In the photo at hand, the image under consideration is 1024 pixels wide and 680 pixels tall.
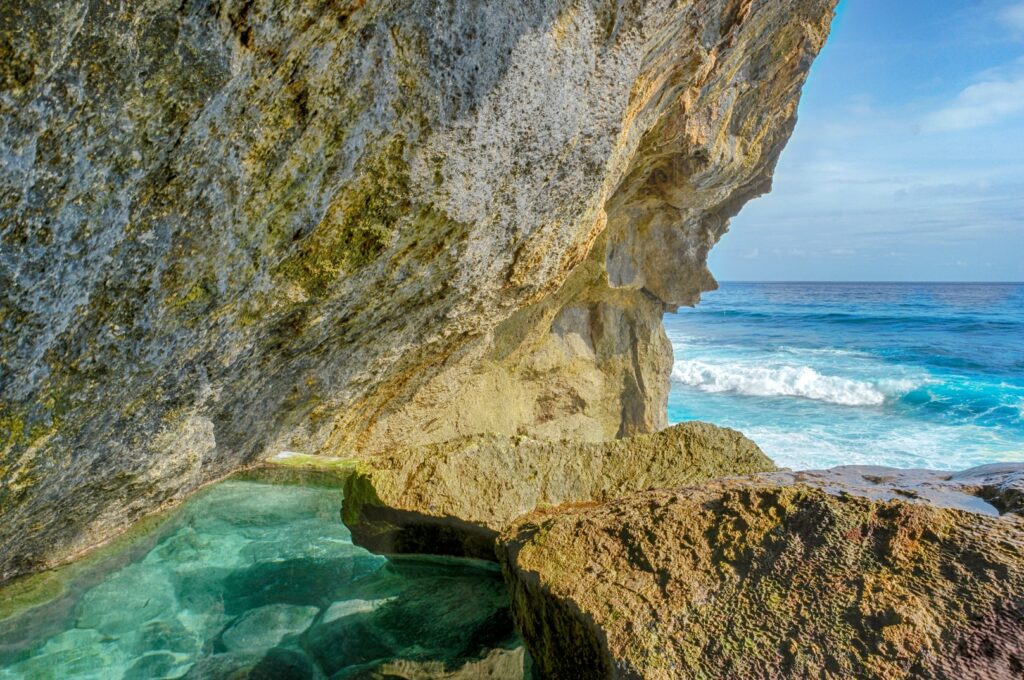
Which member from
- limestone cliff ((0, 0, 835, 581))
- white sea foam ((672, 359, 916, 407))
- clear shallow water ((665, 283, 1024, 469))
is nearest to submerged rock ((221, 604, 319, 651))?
limestone cliff ((0, 0, 835, 581))

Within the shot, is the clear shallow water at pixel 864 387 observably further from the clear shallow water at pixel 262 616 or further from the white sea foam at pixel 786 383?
the clear shallow water at pixel 262 616

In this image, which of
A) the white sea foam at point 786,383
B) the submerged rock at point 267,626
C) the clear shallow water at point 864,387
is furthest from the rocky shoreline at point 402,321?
the white sea foam at point 786,383

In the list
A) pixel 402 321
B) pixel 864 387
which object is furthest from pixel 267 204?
pixel 864 387

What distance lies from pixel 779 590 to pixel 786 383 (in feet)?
58.4

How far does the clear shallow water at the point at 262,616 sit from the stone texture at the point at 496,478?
9.8 inches

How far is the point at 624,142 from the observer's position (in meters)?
4.34

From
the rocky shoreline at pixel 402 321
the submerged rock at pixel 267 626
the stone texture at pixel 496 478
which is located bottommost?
the submerged rock at pixel 267 626

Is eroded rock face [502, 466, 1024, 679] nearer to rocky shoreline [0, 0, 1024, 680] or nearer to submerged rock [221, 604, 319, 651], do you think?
rocky shoreline [0, 0, 1024, 680]

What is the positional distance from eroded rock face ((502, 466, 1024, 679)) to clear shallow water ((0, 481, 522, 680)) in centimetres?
104

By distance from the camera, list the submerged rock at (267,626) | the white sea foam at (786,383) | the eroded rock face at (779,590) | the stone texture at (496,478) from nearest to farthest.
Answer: the eroded rock face at (779,590) → the submerged rock at (267,626) → the stone texture at (496,478) → the white sea foam at (786,383)

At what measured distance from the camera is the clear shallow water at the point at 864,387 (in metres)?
12.4

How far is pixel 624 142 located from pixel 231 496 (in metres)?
4.25

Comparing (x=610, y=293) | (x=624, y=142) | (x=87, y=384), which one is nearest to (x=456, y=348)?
(x=624, y=142)

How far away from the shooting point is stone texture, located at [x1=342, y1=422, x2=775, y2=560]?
367 cm
